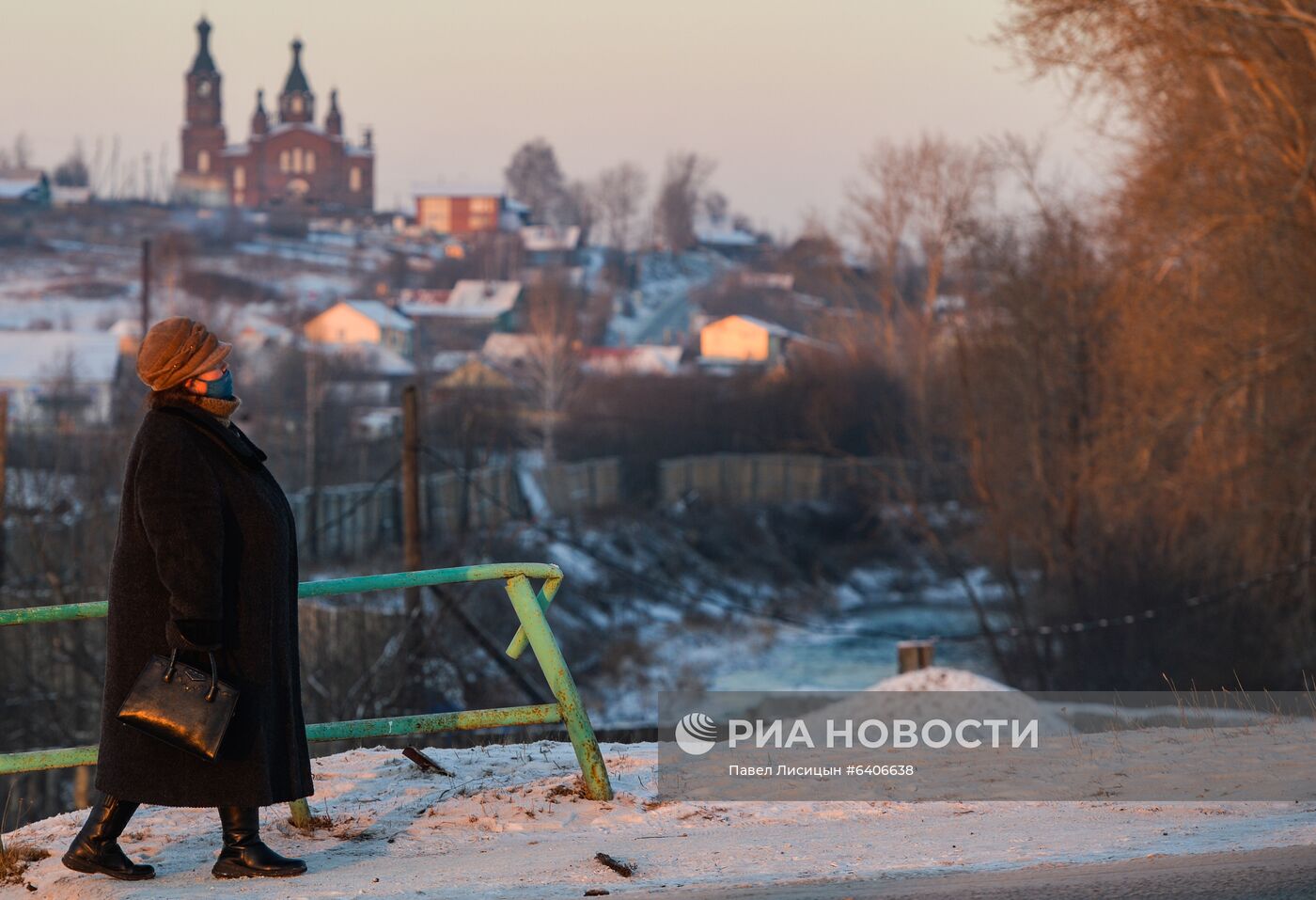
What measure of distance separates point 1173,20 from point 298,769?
16975 millimetres

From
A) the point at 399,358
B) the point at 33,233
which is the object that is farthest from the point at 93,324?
the point at 33,233

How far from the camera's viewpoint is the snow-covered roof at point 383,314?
276 feet

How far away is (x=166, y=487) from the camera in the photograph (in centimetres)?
461

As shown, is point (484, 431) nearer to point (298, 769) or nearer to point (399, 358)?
point (399, 358)

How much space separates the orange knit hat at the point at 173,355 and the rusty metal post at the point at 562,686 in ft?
4.63

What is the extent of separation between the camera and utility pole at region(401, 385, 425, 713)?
2009cm

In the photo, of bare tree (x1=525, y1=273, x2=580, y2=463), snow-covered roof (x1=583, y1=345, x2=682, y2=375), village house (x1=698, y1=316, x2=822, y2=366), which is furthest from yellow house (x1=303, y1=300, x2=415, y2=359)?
village house (x1=698, y1=316, x2=822, y2=366)

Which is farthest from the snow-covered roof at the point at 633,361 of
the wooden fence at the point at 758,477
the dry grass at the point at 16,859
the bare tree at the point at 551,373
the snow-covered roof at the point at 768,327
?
the dry grass at the point at 16,859

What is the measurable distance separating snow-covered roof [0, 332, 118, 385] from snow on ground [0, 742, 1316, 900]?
2243 inches

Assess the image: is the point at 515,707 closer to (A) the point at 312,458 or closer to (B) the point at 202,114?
(A) the point at 312,458

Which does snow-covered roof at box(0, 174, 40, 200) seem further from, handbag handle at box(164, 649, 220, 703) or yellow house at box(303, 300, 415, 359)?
handbag handle at box(164, 649, 220, 703)

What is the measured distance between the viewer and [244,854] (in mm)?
4809

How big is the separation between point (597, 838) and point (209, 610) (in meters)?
1.63

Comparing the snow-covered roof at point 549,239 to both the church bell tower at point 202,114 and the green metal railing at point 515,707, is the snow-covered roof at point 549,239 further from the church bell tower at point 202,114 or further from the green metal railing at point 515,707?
the green metal railing at point 515,707
